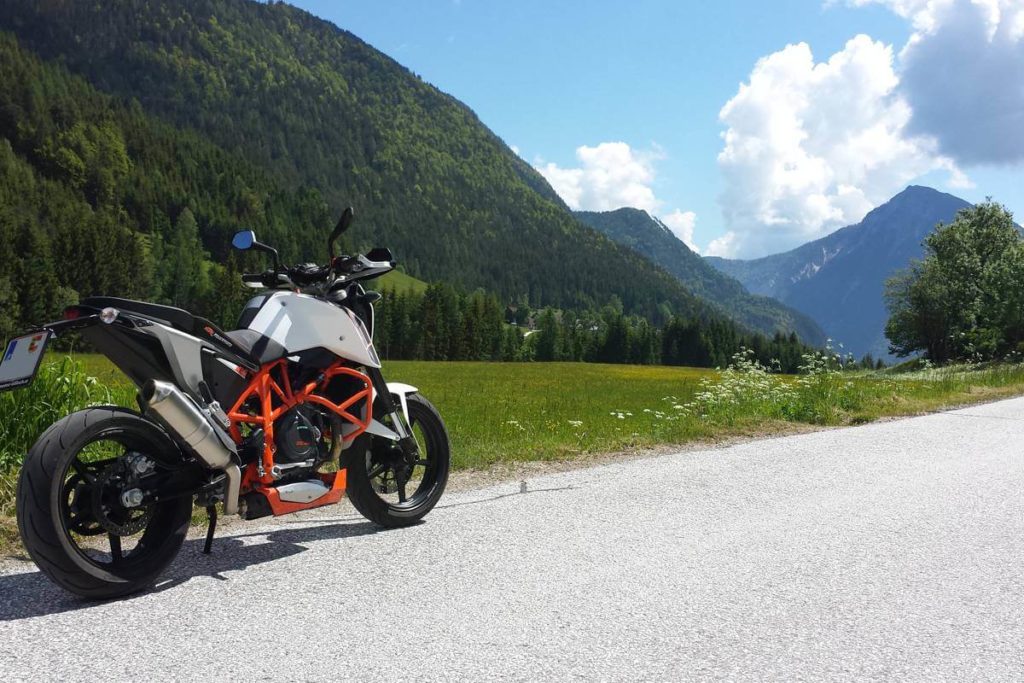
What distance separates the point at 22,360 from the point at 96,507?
0.79 meters

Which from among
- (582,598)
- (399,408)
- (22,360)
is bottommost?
(582,598)

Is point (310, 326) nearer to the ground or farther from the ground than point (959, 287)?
nearer to the ground

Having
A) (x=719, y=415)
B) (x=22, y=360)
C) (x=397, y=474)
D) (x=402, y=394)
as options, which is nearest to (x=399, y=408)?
(x=402, y=394)

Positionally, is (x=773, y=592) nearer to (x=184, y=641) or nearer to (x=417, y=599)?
(x=417, y=599)

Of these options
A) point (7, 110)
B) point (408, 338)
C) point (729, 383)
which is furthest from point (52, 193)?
point (729, 383)

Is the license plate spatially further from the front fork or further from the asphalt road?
the front fork

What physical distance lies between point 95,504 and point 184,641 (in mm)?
871

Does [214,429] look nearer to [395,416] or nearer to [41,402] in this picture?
[395,416]

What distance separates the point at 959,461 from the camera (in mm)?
7750

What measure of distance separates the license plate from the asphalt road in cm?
101

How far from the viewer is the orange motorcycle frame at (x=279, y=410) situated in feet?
13.2

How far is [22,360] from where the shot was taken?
3.42 meters

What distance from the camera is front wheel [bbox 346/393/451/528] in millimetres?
4746

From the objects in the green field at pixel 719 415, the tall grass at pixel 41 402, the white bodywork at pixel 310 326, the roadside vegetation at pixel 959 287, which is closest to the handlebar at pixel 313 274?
the white bodywork at pixel 310 326
